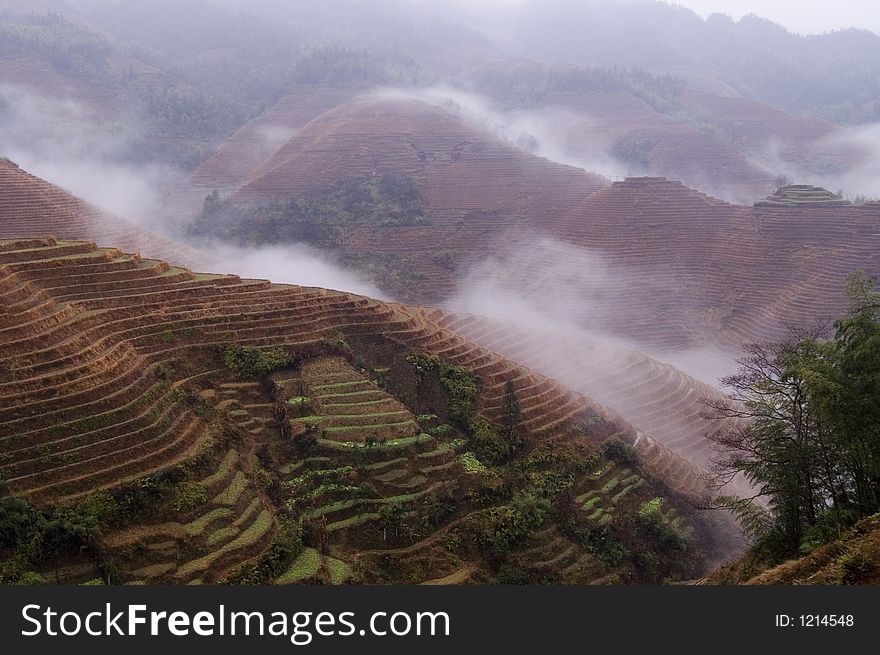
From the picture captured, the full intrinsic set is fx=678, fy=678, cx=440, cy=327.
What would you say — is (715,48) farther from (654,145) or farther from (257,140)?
(257,140)

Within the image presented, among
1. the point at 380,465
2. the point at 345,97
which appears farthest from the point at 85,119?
the point at 380,465

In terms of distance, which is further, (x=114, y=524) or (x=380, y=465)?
(x=380, y=465)

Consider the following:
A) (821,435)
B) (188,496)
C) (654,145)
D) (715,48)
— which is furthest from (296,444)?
(715,48)

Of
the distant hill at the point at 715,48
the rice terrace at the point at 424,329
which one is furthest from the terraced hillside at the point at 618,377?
the distant hill at the point at 715,48

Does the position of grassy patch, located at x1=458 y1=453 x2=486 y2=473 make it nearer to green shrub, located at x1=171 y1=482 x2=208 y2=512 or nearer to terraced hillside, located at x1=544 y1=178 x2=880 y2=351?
green shrub, located at x1=171 y1=482 x2=208 y2=512

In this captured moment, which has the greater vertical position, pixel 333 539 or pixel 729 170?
pixel 729 170

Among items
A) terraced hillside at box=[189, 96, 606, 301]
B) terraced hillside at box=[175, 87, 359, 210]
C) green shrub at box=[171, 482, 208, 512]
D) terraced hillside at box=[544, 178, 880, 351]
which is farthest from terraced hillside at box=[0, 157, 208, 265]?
green shrub at box=[171, 482, 208, 512]

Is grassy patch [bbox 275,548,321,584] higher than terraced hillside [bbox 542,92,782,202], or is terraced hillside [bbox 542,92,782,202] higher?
terraced hillside [bbox 542,92,782,202]

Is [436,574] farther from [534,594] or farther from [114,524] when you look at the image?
[534,594]
